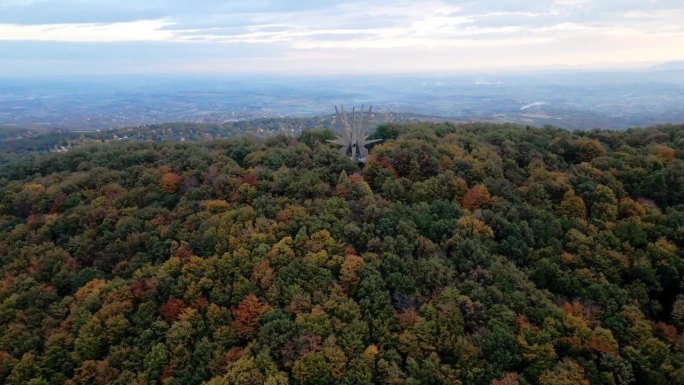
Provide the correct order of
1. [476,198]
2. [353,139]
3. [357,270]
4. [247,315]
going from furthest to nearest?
[353,139], [476,198], [357,270], [247,315]

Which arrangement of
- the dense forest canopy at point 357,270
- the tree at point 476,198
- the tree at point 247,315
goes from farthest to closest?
the tree at point 476,198 → the tree at point 247,315 → the dense forest canopy at point 357,270

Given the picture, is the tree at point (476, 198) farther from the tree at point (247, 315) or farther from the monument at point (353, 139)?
the tree at point (247, 315)

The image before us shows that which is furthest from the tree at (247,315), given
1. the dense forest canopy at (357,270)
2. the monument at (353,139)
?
the monument at (353,139)

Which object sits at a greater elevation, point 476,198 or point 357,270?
point 476,198

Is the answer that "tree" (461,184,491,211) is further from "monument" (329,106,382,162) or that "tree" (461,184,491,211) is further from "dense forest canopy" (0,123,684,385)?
"monument" (329,106,382,162)

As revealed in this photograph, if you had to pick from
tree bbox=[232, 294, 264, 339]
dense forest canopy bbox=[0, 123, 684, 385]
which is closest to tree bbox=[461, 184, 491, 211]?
dense forest canopy bbox=[0, 123, 684, 385]

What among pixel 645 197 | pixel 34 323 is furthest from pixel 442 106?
pixel 34 323

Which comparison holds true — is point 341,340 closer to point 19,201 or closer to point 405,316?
point 405,316

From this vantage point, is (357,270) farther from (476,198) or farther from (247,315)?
(476,198)

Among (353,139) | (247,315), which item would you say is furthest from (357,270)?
(353,139)
